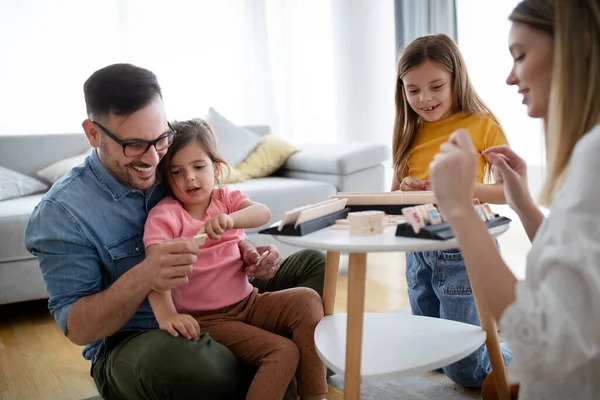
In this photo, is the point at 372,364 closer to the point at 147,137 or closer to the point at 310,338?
the point at 310,338

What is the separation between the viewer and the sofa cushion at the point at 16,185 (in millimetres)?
2936

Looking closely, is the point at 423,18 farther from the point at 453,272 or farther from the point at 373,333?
the point at 373,333

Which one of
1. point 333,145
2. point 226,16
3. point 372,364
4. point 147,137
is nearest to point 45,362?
point 147,137

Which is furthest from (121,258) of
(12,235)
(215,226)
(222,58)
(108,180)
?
(222,58)

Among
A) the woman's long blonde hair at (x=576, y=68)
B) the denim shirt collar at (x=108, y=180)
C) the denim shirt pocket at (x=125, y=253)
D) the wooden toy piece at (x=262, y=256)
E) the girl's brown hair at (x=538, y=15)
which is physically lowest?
the wooden toy piece at (x=262, y=256)

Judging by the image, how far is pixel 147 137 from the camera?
149cm

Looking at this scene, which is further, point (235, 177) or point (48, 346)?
point (235, 177)

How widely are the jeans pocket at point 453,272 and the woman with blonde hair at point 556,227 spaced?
788mm

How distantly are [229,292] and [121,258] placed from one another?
0.28 meters

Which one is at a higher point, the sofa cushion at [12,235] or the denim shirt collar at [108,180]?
the denim shirt collar at [108,180]

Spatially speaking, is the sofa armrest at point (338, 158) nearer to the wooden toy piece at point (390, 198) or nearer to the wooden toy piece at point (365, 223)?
the wooden toy piece at point (390, 198)

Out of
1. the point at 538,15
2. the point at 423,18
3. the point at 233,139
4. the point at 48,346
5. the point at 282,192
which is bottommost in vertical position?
the point at 48,346

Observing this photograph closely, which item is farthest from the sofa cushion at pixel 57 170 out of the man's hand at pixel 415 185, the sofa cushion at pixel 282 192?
the man's hand at pixel 415 185

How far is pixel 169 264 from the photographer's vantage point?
1.34 metres
